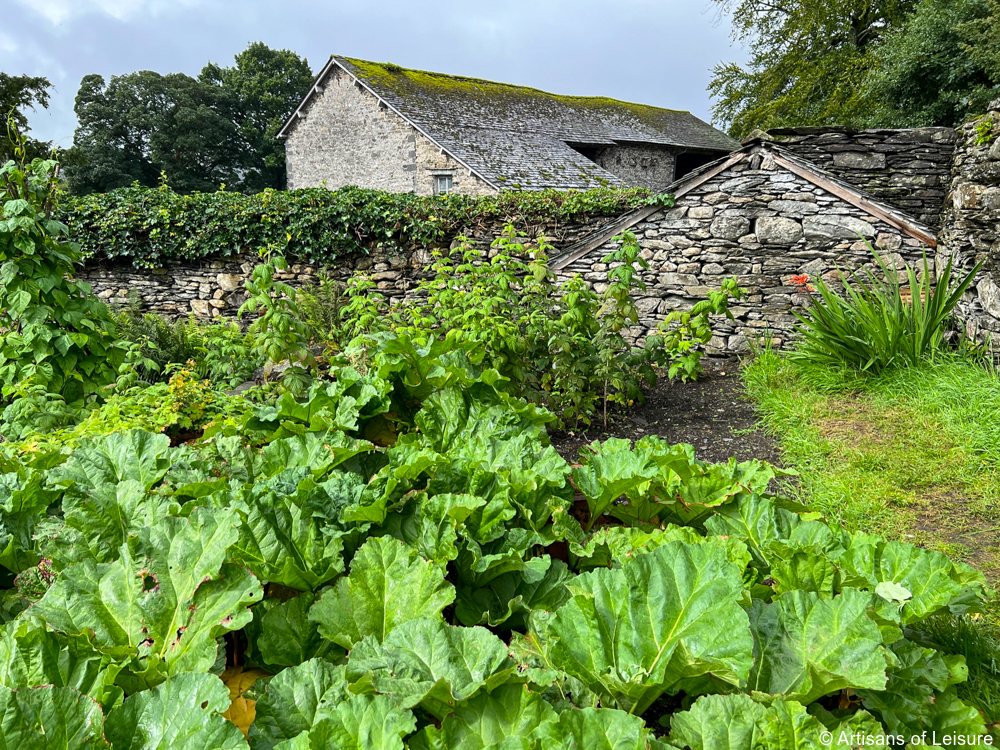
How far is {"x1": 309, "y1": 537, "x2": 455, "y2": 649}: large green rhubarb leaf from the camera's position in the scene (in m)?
0.80

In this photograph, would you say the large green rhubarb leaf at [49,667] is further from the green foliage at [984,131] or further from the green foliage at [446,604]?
the green foliage at [984,131]

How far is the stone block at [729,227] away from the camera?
6.99 metres

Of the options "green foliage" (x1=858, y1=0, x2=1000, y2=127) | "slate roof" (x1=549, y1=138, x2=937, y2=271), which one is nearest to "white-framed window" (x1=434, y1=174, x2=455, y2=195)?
"slate roof" (x1=549, y1=138, x2=937, y2=271)

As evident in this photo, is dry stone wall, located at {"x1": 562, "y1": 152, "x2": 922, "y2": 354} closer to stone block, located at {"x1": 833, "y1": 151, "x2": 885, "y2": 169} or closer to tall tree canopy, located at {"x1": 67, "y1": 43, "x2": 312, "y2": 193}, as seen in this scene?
stone block, located at {"x1": 833, "y1": 151, "x2": 885, "y2": 169}

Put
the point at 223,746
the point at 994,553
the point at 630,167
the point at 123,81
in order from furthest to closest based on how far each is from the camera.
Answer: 1. the point at 123,81
2. the point at 630,167
3. the point at 994,553
4. the point at 223,746

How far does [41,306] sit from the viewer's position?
3.99 metres

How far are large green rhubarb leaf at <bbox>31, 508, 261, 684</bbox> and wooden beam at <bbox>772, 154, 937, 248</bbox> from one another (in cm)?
733

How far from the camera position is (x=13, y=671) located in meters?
0.65

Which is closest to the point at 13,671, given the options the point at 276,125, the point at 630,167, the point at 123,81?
the point at 630,167

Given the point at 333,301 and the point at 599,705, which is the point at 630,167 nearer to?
the point at 333,301

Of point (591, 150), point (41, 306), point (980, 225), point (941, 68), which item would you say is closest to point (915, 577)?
point (41, 306)

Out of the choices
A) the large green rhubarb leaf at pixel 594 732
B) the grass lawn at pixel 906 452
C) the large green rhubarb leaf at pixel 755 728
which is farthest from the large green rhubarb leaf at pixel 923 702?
the grass lawn at pixel 906 452

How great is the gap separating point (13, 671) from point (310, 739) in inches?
14.0

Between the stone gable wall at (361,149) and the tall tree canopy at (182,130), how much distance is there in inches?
680
